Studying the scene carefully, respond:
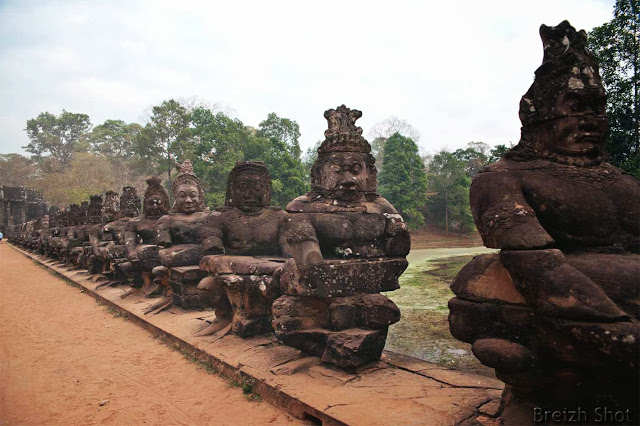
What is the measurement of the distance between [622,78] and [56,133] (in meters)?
73.2

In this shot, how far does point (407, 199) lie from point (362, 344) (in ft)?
78.7

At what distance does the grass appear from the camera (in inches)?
182

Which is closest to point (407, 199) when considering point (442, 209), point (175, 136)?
point (442, 209)

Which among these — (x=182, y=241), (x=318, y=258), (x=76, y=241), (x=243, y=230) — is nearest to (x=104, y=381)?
(x=243, y=230)

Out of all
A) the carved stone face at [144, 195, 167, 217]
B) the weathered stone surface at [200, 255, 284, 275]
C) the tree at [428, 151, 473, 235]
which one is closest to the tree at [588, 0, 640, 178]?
the weathered stone surface at [200, 255, 284, 275]

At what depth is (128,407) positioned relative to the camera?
392 centimetres

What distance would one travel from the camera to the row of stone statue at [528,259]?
2.11m

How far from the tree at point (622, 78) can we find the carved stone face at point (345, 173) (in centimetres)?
322

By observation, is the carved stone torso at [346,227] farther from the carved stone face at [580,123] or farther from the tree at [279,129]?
the tree at [279,129]

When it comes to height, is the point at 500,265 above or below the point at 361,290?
above

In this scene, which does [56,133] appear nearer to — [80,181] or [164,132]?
[80,181]

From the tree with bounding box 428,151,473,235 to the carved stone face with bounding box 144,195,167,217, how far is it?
2299 cm

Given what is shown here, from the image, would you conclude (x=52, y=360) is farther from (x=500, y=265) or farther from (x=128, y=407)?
(x=500, y=265)

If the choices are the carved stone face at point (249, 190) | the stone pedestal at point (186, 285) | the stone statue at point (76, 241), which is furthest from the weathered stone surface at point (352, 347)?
the stone statue at point (76, 241)
